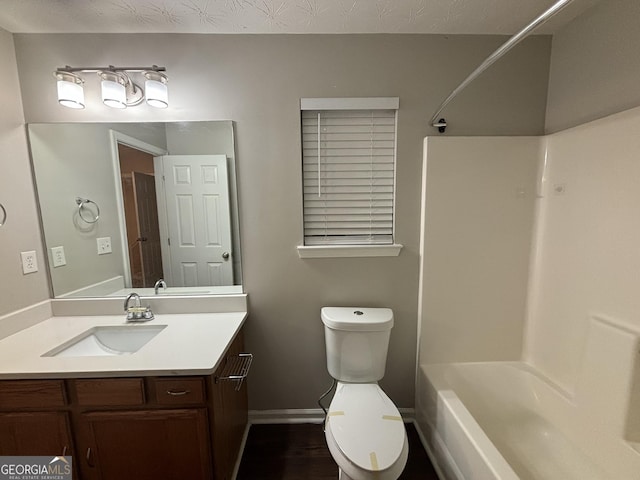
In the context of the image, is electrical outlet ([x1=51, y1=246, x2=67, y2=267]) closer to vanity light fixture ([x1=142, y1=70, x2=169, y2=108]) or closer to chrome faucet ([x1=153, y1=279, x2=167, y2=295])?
chrome faucet ([x1=153, y1=279, x2=167, y2=295])

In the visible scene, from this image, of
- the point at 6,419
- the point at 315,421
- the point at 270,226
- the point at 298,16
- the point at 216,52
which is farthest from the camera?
the point at 315,421

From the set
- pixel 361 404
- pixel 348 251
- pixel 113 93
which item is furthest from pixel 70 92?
pixel 361 404

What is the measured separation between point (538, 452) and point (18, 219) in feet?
10.00

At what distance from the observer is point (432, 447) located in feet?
5.01

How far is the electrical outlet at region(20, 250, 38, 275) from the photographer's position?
4.80ft

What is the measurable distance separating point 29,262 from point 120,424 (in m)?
1.09

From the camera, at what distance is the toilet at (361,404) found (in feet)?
3.50

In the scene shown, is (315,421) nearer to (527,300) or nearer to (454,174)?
(527,300)

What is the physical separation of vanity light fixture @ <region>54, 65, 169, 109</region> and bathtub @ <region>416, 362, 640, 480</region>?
221 centimetres

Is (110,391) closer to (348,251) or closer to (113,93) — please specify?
(348,251)

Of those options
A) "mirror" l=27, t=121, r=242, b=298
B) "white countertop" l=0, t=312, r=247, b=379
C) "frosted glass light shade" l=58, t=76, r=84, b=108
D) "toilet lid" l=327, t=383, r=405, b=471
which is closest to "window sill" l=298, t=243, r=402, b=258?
"mirror" l=27, t=121, r=242, b=298

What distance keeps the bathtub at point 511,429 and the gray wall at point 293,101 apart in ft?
1.86

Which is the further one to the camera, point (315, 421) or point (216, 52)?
point (315, 421)

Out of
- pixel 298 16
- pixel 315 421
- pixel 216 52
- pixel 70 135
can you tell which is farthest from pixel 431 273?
pixel 70 135
